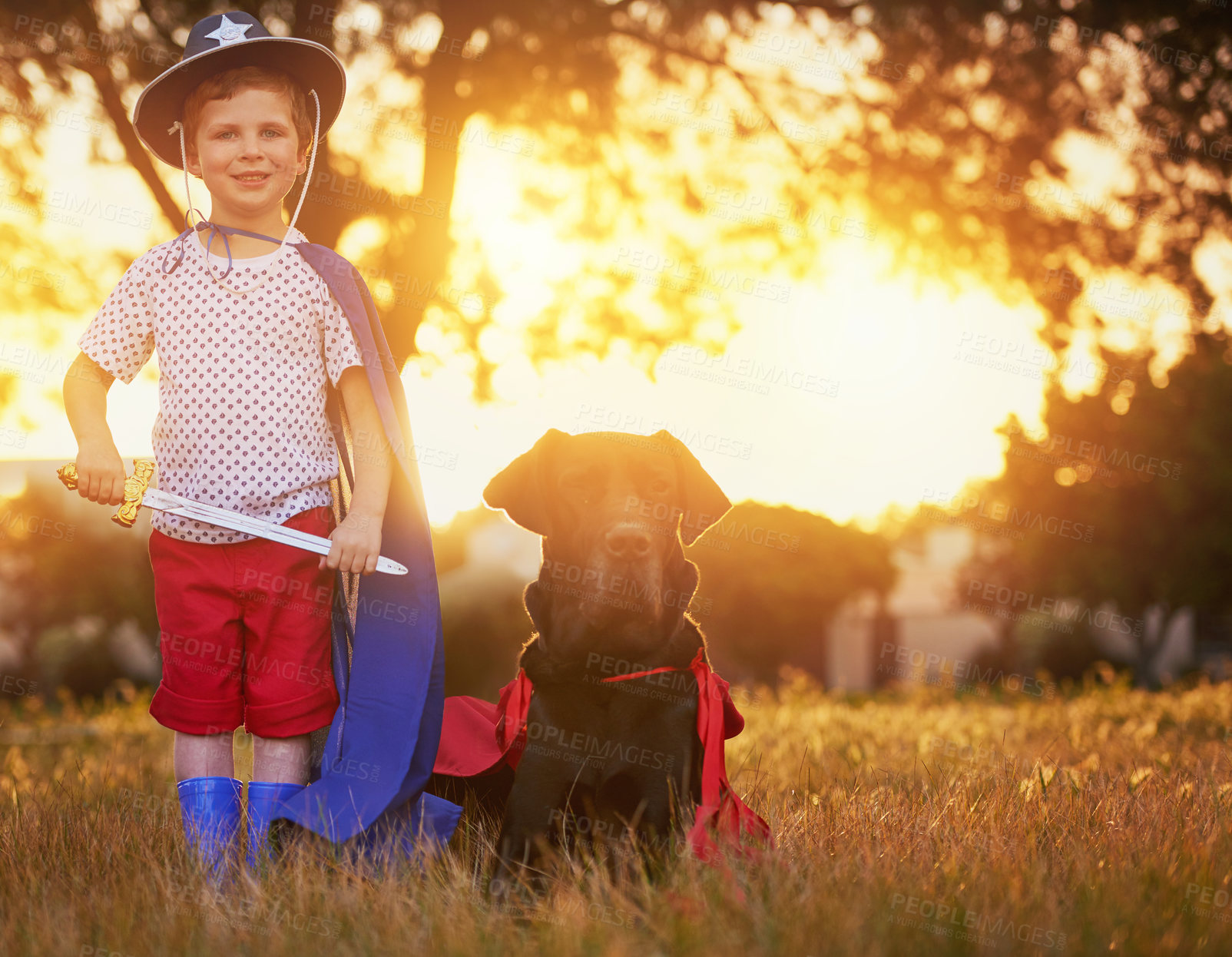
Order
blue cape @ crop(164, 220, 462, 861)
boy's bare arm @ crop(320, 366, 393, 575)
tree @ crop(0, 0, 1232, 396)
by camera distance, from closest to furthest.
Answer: boy's bare arm @ crop(320, 366, 393, 575), blue cape @ crop(164, 220, 462, 861), tree @ crop(0, 0, 1232, 396)

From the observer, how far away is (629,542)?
2572mm

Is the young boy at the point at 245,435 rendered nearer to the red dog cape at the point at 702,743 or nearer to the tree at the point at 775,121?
the red dog cape at the point at 702,743

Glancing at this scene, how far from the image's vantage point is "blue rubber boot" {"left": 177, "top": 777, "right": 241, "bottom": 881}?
2641 millimetres

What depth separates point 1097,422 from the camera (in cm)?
1853

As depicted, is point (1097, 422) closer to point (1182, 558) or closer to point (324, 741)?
point (1182, 558)

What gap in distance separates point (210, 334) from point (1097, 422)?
18.9 meters

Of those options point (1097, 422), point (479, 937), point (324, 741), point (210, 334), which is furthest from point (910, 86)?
point (1097, 422)

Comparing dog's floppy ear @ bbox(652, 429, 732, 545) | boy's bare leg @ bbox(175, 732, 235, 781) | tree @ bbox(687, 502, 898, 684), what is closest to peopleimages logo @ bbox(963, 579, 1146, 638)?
tree @ bbox(687, 502, 898, 684)

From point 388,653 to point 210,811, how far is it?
0.64 m

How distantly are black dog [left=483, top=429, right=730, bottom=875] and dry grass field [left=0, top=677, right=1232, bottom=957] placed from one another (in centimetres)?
17

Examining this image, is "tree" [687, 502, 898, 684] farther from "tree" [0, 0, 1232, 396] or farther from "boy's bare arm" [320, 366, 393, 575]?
"boy's bare arm" [320, 366, 393, 575]

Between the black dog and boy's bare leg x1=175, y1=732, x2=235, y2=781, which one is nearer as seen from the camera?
the black dog

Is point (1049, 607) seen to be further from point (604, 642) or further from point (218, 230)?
point (218, 230)

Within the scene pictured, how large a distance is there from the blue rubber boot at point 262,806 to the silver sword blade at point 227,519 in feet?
2.33
